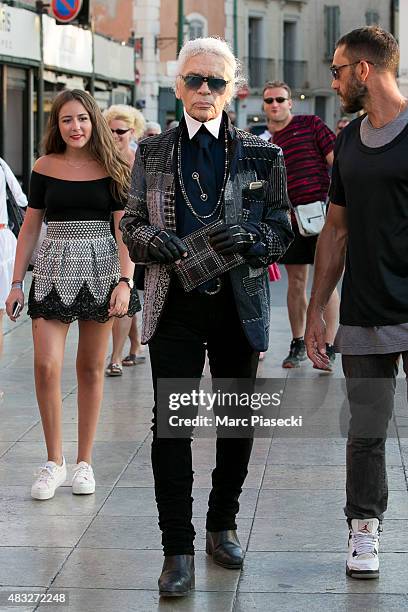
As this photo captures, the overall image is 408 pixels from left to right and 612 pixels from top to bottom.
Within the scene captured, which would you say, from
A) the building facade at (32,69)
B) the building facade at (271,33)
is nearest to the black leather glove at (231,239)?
the building facade at (32,69)

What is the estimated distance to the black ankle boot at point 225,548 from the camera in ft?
17.4

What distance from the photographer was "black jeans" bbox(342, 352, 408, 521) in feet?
17.0

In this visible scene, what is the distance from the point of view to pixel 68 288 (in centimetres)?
659

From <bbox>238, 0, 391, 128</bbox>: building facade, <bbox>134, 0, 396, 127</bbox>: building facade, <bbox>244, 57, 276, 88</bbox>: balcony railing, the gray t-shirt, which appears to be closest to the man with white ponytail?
the gray t-shirt

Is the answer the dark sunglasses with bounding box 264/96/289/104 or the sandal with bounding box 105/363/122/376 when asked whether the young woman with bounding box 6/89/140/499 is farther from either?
the dark sunglasses with bounding box 264/96/289/104

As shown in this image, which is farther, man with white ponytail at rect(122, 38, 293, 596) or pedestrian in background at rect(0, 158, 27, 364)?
pedestrian in background at rect(0, 158, 27, 364)

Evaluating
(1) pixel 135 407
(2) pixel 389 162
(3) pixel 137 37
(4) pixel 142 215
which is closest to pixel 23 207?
(1) pixel 135 407

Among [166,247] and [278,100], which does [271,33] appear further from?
[166,247]

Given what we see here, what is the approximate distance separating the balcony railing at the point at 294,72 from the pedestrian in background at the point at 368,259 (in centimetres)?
5600

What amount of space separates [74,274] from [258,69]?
53827 mm

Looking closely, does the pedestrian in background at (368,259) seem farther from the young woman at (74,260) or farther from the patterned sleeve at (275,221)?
the young woman at (74,260)

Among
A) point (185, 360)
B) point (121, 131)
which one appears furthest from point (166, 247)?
point (121, 131)

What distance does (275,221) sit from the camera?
206 inches

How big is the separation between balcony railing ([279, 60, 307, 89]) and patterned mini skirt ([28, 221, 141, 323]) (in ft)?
179
